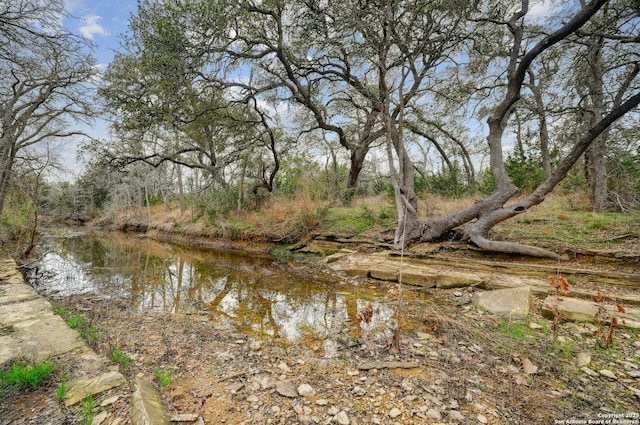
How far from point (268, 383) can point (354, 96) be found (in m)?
10.3

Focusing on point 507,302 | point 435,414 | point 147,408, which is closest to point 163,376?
point 147,408

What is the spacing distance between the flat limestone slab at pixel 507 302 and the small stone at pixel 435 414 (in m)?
2.28

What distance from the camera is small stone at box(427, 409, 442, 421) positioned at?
71.7 inches

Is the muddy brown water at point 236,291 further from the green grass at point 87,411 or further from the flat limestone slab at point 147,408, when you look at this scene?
the green grass at point 87,411

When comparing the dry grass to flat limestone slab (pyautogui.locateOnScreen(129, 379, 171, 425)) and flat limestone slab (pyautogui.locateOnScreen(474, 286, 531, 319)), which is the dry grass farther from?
flat limestone slab (pyautogui.locateOnScreen(129, 379, 171, 425))

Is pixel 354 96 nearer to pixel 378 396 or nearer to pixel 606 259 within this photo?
pixel 606 259

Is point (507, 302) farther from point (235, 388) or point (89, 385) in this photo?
point (89, 385)

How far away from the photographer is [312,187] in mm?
11672

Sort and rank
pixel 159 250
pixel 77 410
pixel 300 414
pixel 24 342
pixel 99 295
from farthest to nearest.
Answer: pixel 159 250
pixel 99 295
pixel 24 342
pixel 300 414
pixel 77 410

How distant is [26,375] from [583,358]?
15.4ft

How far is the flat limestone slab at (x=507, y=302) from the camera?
11.3 ft

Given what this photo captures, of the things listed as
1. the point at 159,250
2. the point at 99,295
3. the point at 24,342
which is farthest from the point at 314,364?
A: the point at 159,250

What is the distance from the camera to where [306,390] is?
86.0 inches

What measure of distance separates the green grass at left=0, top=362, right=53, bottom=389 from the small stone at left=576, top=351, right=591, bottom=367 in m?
4.49
